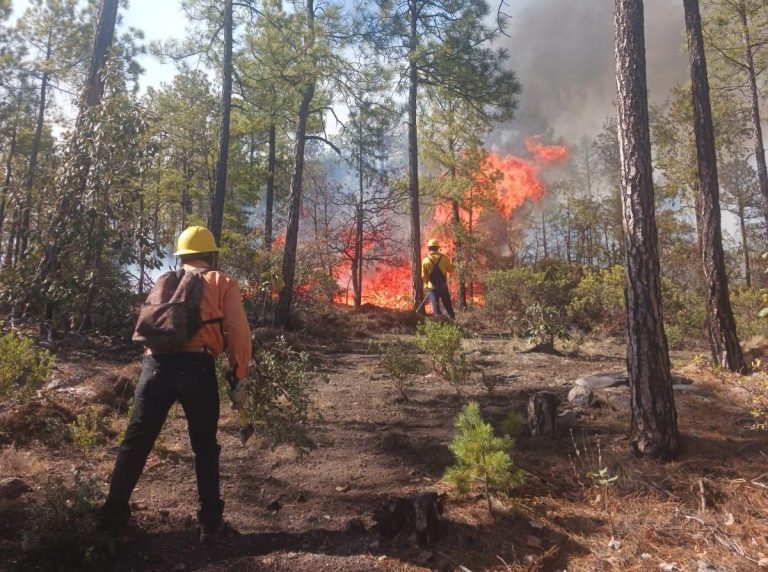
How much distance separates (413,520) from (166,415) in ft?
5.33

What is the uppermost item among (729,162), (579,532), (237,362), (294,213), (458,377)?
(729,162)

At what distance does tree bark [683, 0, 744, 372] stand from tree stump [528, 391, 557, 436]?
3.26 m

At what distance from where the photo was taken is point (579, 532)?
3064mm

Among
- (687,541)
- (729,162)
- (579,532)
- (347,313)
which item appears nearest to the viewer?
(687,541)

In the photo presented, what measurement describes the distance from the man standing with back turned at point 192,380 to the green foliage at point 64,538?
0.16 metres

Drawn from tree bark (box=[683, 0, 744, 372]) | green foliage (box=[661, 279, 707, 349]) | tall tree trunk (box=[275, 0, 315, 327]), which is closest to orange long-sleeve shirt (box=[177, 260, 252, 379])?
tree bark (box=[683, 0, 744, 372])

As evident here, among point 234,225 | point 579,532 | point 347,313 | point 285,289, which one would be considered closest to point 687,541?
point 579,532

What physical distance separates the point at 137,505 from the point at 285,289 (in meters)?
8.54

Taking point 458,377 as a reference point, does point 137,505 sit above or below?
below

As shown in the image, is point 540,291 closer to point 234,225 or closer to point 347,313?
point 347,313

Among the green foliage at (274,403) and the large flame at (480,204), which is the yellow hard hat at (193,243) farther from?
the large flame at (480,204)

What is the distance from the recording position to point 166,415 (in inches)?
119

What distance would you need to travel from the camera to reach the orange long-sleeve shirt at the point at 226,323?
310 cm

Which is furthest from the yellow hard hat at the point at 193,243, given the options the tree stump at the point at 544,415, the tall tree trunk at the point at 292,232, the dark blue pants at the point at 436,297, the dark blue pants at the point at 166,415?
the tall tree trunk at the point at 292,232
